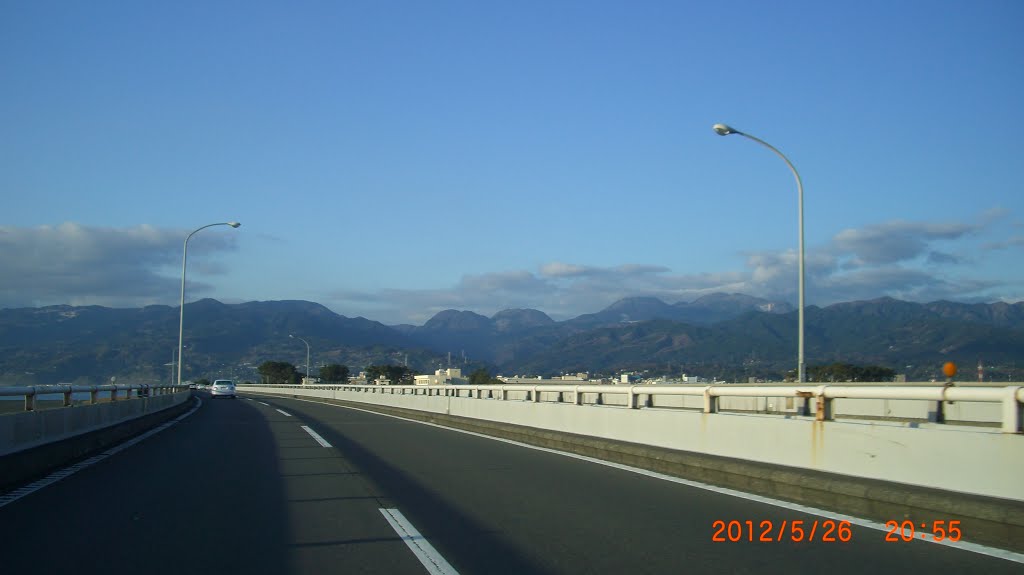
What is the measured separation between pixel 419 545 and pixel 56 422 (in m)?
10.0

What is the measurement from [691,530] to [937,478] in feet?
8.11

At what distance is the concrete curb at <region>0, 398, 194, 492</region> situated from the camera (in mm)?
11453

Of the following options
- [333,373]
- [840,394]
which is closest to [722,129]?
[840,394]

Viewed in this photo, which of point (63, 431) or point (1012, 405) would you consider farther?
point (63, 431)

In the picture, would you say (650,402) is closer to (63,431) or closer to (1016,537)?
(1016,537)

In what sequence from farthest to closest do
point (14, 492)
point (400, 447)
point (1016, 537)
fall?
point (400, 447)
point (14, 492)
point (1016, 537)

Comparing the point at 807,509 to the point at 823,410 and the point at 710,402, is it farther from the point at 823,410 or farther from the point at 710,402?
the point at 710,402

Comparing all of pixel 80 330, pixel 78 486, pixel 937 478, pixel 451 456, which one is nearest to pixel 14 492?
pixel 78 486

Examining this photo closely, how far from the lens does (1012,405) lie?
296 inches

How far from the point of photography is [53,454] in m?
13.7

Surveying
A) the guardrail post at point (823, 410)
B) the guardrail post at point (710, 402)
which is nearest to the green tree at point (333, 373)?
the guardrail post at point (710, 402)

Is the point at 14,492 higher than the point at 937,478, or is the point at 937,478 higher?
the point at 937,478

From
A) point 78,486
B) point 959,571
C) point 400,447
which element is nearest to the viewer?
point 959,571
